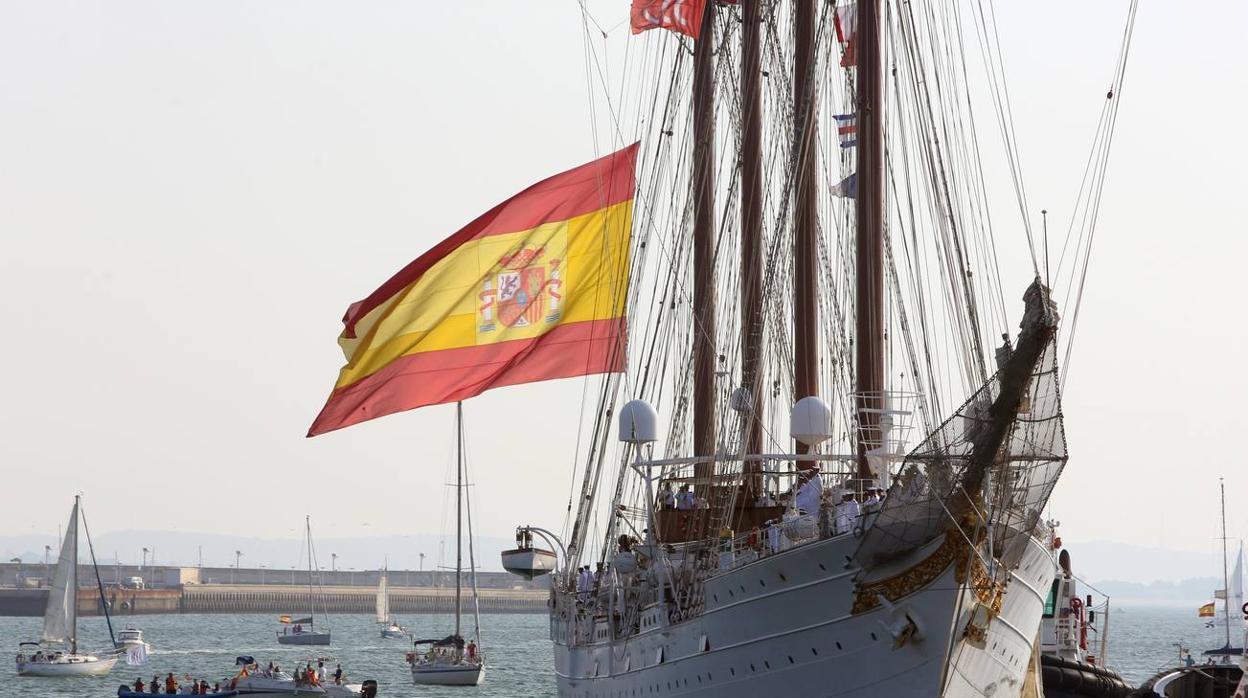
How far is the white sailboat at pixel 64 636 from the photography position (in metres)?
114

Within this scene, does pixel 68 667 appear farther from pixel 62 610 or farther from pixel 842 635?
pixel 842 635

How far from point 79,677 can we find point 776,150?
242 feet

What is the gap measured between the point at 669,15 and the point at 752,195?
6703 mm

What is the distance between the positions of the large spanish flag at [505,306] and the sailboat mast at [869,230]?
11553mm

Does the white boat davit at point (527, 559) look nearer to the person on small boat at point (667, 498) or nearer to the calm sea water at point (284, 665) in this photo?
the person on small boat at point (667, 498)

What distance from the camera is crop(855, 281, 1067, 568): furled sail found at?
33688 mm

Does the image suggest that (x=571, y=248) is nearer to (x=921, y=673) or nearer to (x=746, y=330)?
(x=746, y=330)

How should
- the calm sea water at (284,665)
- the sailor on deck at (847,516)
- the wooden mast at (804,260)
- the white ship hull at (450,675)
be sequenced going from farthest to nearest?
the white ship hull at (450,675)
the calm sea water at (284,665)
the wooden mast at (804,260)
the sailor on deck at (847,516)

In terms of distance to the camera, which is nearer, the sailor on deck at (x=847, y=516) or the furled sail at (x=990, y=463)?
the furled sail at (x=990, y=463)

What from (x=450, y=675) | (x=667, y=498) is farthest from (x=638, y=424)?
(x=450, y=675)

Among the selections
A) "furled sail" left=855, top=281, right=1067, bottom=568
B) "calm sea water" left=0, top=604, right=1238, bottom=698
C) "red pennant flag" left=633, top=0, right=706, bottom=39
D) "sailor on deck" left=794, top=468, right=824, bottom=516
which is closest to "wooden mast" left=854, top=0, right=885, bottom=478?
"sailor on deck" left=794, top=468, right=824, bottom=516

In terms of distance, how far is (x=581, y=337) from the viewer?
5375 centimetres

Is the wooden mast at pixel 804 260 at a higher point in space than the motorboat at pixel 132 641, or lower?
higher

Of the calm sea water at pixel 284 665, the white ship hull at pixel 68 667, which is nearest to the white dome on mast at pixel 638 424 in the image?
the calm sea water at pixel 284 665
